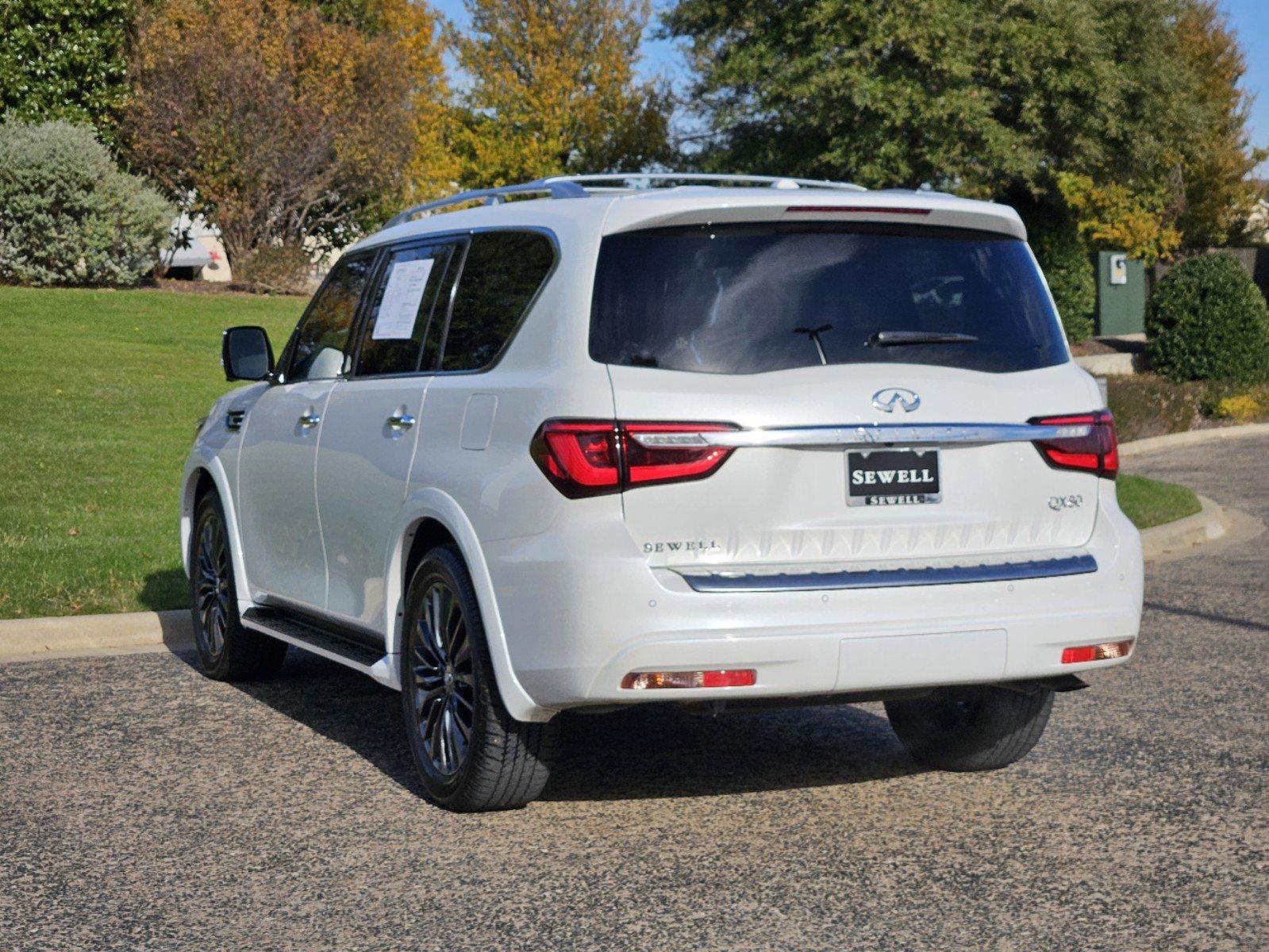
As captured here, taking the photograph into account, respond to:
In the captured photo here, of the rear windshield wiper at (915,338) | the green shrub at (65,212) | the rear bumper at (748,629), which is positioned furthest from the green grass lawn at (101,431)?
the rear windshield wiper at (915,338)

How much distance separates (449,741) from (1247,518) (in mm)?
11247

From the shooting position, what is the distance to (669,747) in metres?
6.97

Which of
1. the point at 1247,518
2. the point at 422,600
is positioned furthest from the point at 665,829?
the point at 1247,518

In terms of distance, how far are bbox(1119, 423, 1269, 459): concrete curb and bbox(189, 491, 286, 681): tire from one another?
15288 millimetres

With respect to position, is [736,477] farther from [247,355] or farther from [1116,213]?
[1116,213]

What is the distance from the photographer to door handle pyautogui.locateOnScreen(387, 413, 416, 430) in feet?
20.2

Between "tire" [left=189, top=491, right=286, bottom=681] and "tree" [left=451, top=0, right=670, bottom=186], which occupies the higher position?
"tree" [left=451, top=0, right=670, bottom=186]

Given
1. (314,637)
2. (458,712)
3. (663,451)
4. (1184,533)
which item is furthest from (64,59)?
(663,451)

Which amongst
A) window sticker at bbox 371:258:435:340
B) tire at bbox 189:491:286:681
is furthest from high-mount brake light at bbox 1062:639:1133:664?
tire at bbox 189:491:286:681

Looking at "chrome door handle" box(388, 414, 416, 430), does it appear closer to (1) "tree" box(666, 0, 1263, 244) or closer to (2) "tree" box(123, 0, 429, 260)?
(2) "tree" box(123, 0, 429, 260)

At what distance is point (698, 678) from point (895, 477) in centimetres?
86

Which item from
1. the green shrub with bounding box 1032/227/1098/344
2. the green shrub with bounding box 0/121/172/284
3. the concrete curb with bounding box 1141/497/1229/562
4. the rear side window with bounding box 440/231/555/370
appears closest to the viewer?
the rear side window with bounding box 440/231/555/370

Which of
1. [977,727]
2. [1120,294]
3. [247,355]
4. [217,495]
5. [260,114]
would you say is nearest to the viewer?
[977,727]

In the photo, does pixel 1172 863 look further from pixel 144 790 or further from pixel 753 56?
pixel 753 56
